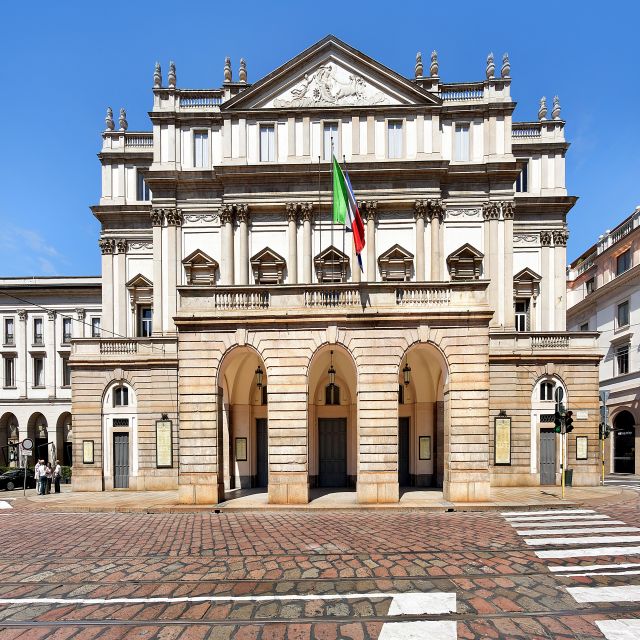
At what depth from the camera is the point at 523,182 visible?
2617 centimetres

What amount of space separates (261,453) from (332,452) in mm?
3397

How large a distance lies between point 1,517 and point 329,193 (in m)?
20.3

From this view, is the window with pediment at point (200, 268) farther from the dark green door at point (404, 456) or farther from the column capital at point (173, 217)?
the dark green door at point (404, 456)

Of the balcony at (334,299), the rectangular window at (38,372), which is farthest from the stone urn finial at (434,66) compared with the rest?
the rectangular window at (38,372)

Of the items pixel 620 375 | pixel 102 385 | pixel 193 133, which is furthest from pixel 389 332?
pixel 620 375

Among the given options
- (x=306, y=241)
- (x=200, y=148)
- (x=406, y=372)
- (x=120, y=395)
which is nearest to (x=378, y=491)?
(x=406, y=372)

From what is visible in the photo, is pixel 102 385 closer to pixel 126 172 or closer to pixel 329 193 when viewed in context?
pixel 126 172

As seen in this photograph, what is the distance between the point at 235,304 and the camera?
1628 cm

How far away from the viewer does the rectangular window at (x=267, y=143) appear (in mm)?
24094

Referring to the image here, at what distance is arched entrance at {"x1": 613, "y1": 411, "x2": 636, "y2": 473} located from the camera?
30.9 metres

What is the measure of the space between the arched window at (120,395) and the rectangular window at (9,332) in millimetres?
26816

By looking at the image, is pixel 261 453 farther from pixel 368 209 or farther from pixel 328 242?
pixel 368 209

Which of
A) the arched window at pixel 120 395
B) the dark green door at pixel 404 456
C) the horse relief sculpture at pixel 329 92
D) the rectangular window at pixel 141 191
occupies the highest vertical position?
the horse relief sculpture at pixel 329 92

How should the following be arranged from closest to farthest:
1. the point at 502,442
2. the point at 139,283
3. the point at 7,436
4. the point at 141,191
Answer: the point at 502,442 < the point at 139,283 < the point at 141,191 < the point at 7,436
